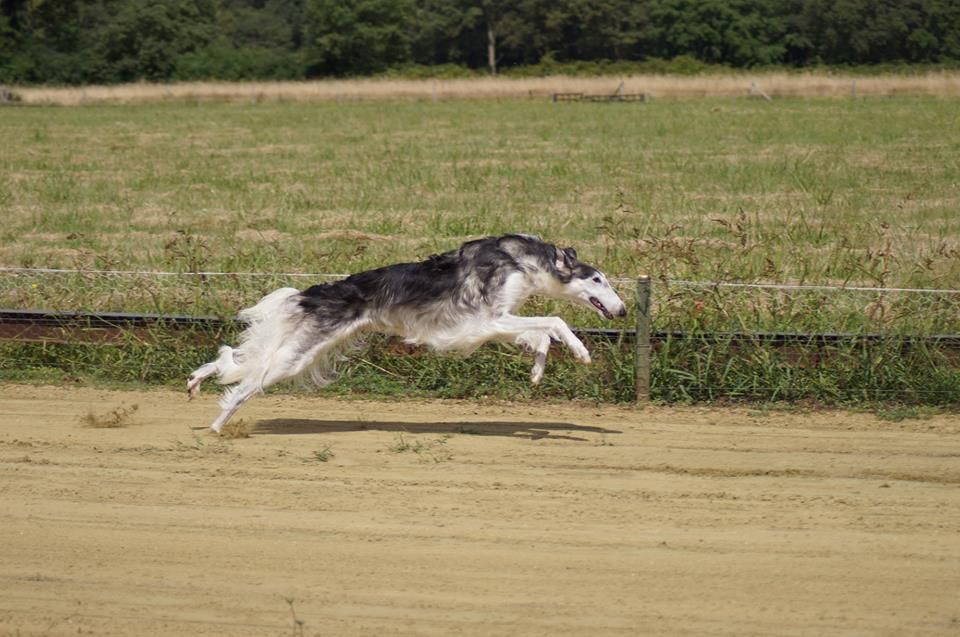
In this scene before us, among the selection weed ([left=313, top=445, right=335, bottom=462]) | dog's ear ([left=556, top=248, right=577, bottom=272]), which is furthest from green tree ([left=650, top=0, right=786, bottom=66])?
weed ([left=313, top=445, right=335, bottom=462])

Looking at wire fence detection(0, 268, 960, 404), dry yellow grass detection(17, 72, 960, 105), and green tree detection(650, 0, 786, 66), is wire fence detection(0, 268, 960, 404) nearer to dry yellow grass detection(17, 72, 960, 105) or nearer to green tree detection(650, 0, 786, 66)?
dry yellow grass detection(17, 72, 960, 105)

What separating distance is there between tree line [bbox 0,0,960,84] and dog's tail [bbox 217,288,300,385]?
63.1 m

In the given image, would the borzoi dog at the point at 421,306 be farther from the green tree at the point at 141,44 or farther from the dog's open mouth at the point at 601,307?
the green tree at the point at 141,44

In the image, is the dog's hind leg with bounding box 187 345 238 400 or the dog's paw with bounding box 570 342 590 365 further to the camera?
the dog's hind leg with bounding box 187 345 238 400

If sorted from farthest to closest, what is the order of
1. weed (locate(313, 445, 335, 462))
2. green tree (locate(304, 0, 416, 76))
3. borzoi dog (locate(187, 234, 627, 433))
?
green tree (locate(304, 0, 416, 76)) → borzoi dog (locate(187, 234, 627, 433)) → weed (locate(313, 445, 335, 462))

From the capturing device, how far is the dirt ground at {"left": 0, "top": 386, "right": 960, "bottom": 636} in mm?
5969

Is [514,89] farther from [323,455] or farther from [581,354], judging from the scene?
[323,455]

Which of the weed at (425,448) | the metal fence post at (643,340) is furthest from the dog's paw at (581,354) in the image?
the metal fence post at (643,340)

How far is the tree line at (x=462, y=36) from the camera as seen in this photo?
7756 centimetres

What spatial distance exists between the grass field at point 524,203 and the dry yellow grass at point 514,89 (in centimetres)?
1043

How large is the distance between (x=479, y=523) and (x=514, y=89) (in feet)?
162

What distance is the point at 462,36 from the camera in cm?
9481

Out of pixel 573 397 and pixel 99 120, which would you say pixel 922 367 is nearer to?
pixel 573 397

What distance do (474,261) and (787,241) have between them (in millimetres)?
7663
